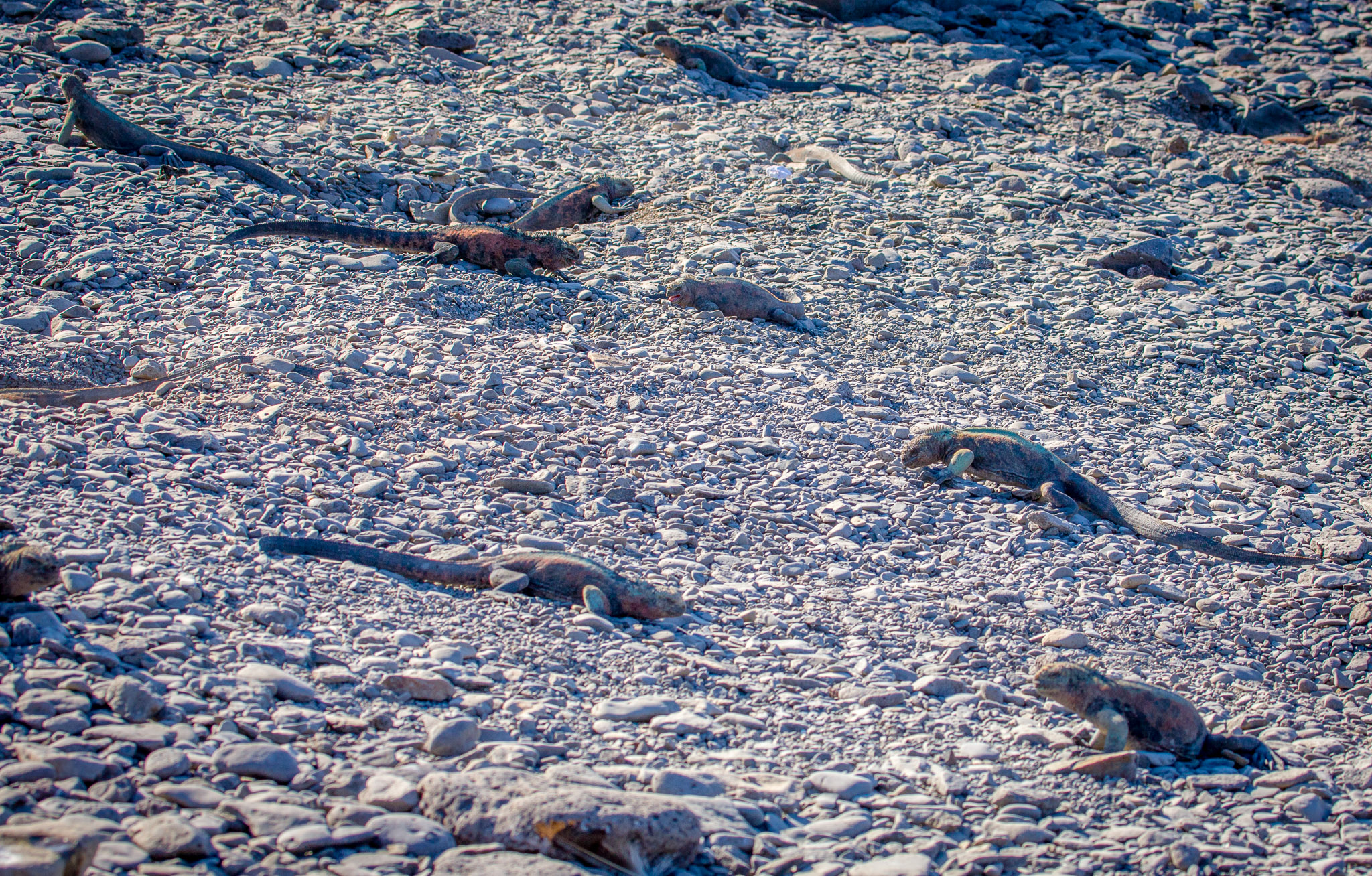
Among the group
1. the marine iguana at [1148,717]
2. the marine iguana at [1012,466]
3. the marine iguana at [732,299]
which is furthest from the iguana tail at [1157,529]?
the marine iguana at [732,299]

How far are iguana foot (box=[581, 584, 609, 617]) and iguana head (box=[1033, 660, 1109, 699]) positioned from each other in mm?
1755

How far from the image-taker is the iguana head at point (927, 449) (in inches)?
224

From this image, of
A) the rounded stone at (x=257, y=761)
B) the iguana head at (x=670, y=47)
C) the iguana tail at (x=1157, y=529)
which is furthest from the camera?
the iguana head at (x=670, y=47)

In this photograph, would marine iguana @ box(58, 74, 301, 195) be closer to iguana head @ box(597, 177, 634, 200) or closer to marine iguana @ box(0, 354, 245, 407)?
iguana head @ box(597, 177, 634, 200)

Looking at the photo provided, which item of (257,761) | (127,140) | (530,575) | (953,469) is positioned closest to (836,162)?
(953,469)

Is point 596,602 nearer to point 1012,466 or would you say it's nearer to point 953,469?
point 953,469

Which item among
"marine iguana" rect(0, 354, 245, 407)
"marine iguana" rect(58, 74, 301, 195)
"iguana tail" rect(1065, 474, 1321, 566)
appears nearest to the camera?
"marine iguana" rect(0, 354, 245, 407)

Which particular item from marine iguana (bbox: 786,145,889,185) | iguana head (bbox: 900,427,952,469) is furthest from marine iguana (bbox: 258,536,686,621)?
marine iguana (bbox: 786,145,889,185)

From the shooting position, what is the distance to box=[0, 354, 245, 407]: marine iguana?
5.06 meters

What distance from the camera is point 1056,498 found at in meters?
5.53

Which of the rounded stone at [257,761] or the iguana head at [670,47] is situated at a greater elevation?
the iguana head at [670,47]

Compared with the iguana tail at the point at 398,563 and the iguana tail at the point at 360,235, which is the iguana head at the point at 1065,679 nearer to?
the iguana tail at the point at 398,563

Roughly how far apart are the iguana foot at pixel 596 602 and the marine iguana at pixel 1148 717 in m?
1.80

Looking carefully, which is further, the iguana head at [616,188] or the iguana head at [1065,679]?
the iguana head at [616,188]
